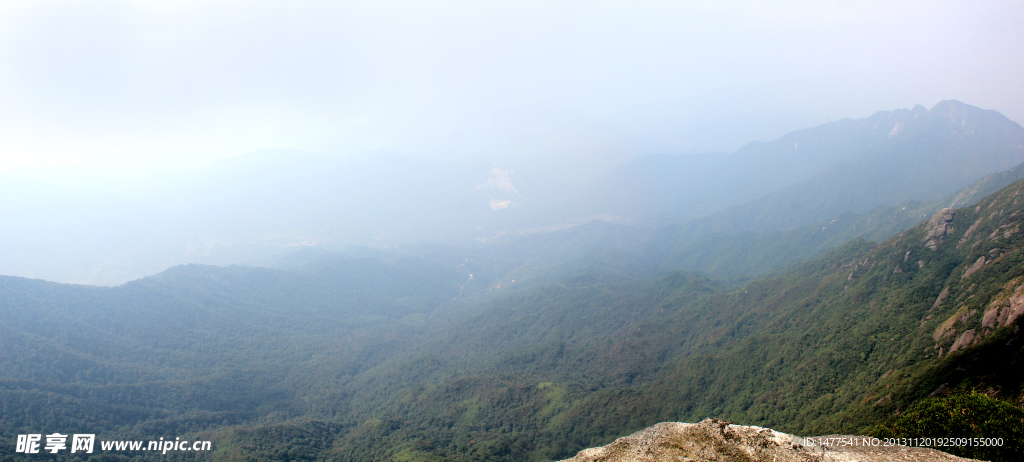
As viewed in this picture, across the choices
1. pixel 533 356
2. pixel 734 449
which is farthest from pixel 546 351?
pixel 734 449

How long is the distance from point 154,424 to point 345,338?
66185mm

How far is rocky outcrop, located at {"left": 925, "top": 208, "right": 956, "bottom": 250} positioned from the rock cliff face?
2778 inches

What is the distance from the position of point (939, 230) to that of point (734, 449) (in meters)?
78.9

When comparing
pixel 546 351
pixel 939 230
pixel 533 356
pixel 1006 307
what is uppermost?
pixel 939 230

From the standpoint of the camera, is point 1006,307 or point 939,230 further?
point 939,230

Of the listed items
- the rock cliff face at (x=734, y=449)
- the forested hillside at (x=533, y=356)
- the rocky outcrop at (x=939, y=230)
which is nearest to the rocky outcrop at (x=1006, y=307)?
the forested hillside at (x=533, y=356)

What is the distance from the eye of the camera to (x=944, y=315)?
166 ft

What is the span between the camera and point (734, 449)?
664 inches

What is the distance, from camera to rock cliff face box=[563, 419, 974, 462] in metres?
16.5

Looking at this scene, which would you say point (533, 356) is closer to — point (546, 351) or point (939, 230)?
point (546, 351)

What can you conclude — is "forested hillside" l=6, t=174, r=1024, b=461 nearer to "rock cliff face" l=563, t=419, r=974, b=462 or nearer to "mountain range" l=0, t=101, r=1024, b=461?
"mountain range" l=0, t=101, r=1024, b=461

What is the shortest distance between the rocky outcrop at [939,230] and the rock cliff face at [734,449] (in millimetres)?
70567

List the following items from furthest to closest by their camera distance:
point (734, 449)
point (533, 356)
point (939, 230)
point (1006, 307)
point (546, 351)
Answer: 1. point (546, 351)
2. point (533, 356)
3. point (939, 230)
4. point (1006, 307)
5. point (734, 449)

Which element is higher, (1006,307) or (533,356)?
(1006,307)
